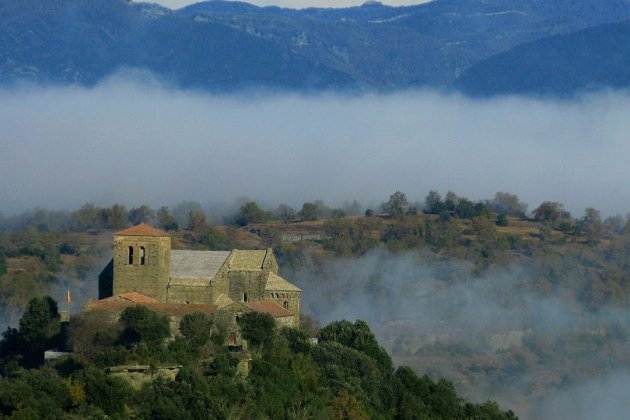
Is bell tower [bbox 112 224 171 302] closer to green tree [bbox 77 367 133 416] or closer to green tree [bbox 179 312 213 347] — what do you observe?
green tree [bbox 179 312 213 347]

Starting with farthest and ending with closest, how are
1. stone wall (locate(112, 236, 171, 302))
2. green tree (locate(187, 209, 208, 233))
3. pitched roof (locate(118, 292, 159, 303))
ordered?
green tree (locate(187, 209, 208, 233)), stone wall (locate(112, 236, 171, 302)), pitched roof (locate(118, 292, 159, 303))

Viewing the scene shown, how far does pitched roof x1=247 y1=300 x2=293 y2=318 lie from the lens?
68125 millimetres

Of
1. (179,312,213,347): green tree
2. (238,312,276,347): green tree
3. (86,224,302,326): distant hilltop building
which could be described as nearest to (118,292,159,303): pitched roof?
(86,224,302,326): distant hilltop building

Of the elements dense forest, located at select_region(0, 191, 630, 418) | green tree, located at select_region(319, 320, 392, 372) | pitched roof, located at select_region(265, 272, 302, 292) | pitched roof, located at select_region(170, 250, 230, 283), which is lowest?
dense forest, located at select_region(0, 191, 630, 418)

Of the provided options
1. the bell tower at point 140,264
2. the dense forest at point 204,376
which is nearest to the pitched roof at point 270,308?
the dense forest at point 204,376

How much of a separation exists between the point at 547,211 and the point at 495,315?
34151 mm

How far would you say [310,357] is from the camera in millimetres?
65625

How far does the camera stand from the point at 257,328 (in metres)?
64.9

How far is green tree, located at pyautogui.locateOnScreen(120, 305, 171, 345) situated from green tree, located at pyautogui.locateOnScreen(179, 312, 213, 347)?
0.69 meters

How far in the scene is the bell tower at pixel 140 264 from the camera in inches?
2719

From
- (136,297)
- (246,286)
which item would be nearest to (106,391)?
(136,297)

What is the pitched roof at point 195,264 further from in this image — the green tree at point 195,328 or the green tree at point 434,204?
the green tree at point 434,204

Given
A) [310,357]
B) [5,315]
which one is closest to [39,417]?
[310,357]

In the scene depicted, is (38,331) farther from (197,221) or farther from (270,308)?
(197,221)
